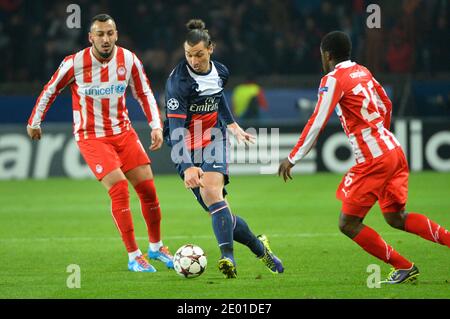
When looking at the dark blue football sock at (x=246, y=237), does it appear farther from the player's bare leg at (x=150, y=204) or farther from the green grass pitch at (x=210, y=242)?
the player's bare leg at (x=150, y=204)

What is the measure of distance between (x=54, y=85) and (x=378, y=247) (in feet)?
10.8

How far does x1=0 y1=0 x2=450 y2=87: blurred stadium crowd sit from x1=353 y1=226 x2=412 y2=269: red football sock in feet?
41.1

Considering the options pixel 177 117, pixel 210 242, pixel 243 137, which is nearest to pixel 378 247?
pixel 243 137

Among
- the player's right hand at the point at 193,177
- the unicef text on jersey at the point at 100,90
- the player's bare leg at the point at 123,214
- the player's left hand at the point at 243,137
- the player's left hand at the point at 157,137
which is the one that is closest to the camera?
the player's right hand at the point at 193,177

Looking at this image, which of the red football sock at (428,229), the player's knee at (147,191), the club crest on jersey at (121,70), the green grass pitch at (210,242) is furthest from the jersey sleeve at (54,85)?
the red football sock at (428,229)

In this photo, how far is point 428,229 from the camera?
23.4ft

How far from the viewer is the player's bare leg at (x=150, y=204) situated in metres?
8.56

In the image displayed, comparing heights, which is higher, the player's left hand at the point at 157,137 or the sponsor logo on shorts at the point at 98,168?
the player's left hand at the point at 157,137

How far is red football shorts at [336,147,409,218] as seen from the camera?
7.02 meters

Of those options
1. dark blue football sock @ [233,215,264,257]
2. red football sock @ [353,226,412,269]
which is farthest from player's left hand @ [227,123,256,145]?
red football sock @ [353,226,412,269]

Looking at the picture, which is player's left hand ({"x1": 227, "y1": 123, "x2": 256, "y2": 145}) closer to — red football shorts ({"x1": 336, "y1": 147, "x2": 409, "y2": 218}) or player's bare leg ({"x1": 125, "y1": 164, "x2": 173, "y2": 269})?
player's bare leg ({"x1": 125, "y1": 164, "x2": 173, "y2": 269})

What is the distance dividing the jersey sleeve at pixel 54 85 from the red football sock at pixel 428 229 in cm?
326

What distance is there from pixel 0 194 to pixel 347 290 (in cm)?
967
